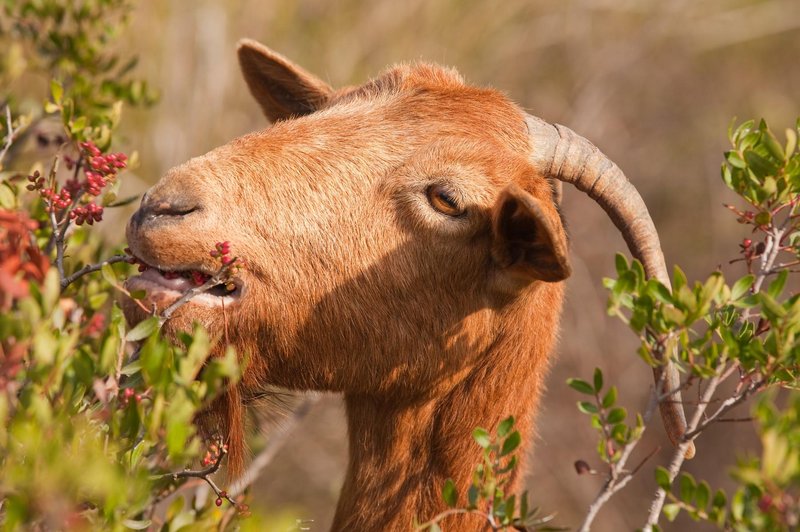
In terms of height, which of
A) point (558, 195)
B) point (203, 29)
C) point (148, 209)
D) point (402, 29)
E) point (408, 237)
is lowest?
point (148, 209)

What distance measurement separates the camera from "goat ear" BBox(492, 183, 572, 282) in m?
3.38

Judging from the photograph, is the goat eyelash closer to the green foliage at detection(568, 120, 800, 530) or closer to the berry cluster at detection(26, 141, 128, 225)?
the green foliage at detection(568, 120, 800, 530)

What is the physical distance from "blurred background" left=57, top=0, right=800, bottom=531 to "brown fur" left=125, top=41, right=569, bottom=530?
482 cm

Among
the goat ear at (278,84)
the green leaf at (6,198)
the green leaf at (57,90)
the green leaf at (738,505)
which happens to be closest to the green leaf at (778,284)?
the green leaf at (738,505)

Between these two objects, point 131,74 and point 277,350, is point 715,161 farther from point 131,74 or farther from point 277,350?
point 277,350

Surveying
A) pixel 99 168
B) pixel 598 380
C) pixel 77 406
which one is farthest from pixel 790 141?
pixel 77 406

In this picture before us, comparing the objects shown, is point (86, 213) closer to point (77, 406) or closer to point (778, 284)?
point (77, 406)

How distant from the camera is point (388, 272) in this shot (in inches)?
152

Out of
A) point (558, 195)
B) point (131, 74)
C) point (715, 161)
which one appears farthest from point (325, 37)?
point (558, 195)

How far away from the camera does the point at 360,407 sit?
4152 millimetres

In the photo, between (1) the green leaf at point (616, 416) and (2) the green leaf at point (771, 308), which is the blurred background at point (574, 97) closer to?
(1) the green leaf at point (616, 416)

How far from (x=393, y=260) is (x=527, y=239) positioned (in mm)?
535

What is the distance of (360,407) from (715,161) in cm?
1198

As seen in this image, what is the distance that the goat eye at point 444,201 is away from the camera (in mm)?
3811
